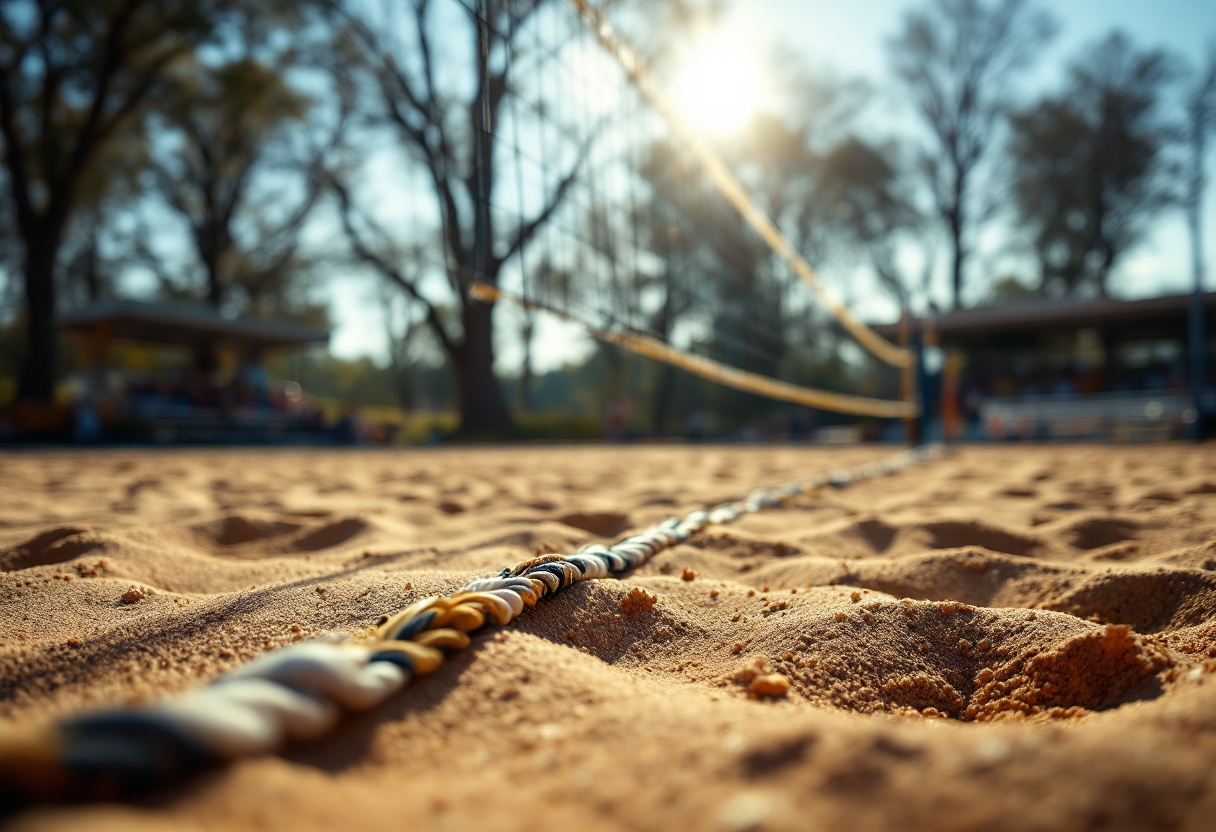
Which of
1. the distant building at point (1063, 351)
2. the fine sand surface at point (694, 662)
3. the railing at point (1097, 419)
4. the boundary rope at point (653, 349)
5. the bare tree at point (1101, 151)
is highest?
the bare tree at point (1101, 151)

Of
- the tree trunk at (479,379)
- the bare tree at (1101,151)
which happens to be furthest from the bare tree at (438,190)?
the bare tree at (1101,151)

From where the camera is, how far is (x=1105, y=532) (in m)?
1.72

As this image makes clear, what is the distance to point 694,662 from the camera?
3.24 ft

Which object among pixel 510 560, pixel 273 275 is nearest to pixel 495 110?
pixel 510 560

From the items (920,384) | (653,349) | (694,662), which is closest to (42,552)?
(694,662)

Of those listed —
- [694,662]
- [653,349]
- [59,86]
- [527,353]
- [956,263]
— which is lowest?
[694,662]

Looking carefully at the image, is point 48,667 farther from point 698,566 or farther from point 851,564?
point 851,564

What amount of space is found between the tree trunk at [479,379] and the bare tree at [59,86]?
5648mm

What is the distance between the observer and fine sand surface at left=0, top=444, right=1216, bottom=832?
522 millimetres

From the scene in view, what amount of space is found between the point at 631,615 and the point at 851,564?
56 centimetres

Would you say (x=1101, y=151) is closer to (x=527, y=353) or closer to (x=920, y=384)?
(x=920, y=384)

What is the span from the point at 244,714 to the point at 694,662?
593 mm

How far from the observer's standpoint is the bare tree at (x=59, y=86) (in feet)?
32.8

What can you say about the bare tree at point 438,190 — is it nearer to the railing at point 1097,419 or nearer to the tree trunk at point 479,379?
the tree trunk at point 479,379
